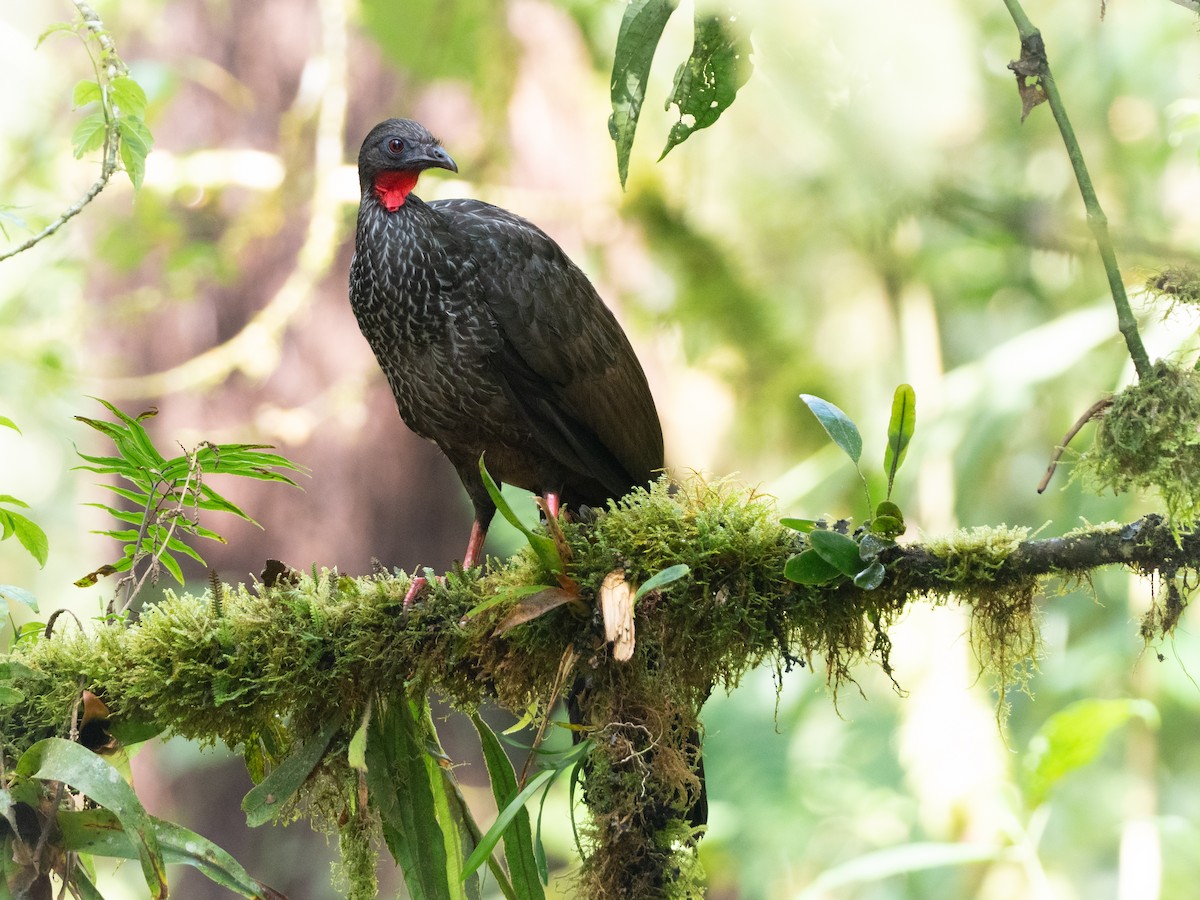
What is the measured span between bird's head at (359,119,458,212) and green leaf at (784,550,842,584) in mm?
1483

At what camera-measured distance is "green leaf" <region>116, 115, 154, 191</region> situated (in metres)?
1.86

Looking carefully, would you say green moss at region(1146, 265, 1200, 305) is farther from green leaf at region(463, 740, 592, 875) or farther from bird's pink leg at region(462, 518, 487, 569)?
bird's pink leg at region(462, 518, 487, 569)

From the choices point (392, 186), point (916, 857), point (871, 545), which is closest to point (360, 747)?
point (871, 545)

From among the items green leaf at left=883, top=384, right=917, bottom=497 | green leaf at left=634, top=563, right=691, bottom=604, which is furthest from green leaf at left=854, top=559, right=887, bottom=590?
green leaf at left=634, top=563, right=691, bottom=604

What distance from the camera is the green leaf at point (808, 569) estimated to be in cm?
153

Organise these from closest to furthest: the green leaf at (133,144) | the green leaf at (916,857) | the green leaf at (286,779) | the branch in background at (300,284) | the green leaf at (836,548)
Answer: the green leaf at (836,548) < the green leaf at (286,779) < the green leaf at (133,144) < the green leaf at (916,857) < the branch in background at (300,284)

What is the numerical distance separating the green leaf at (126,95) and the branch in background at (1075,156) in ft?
4.88

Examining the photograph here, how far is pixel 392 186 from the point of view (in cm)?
256

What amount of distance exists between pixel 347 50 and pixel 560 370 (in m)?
3.19

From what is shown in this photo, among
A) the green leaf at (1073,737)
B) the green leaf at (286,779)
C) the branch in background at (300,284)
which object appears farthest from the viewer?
the branch in background at (300,284)

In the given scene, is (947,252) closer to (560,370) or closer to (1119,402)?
(560,370)

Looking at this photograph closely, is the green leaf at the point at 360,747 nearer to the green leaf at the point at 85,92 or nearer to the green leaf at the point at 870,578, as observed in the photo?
the green leaf at the point at 870,578

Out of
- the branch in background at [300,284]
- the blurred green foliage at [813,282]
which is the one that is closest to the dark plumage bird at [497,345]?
the blurred green foliage at [813,282]

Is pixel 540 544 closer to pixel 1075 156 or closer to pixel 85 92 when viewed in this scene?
pixel 1075 156
